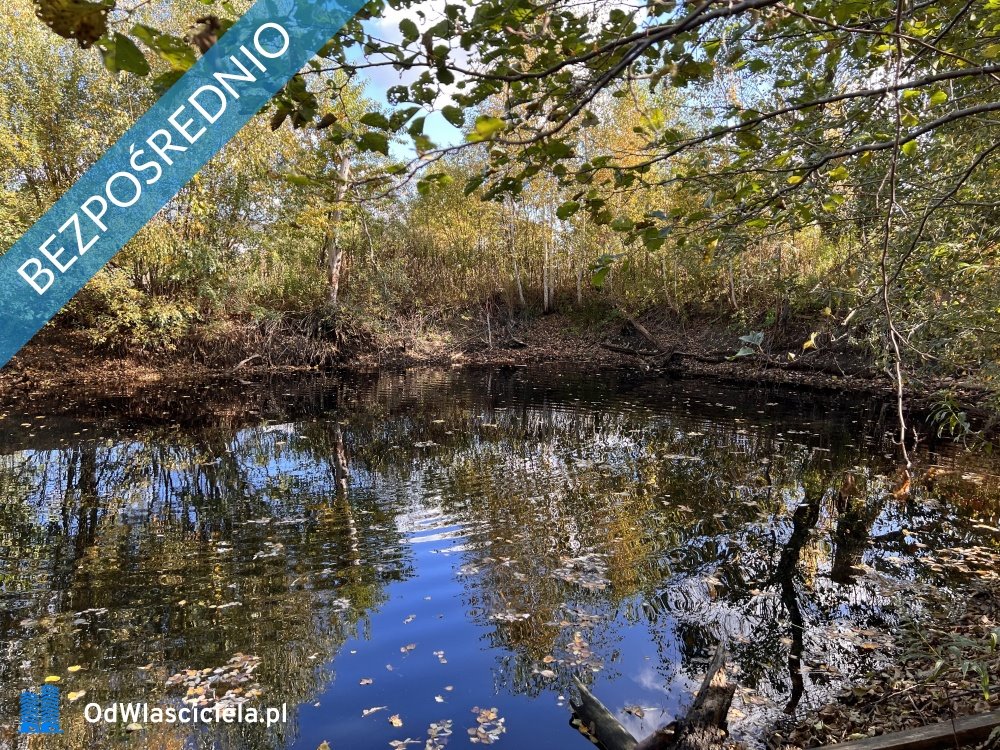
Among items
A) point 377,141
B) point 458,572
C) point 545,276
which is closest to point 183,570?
point 458,572

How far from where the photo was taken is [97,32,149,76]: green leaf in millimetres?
1208

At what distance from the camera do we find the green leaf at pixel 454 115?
1.52 meters

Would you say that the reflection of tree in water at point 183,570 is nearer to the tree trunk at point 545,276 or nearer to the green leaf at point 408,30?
the green leaf at point 408,30

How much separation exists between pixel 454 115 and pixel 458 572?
14.3ft

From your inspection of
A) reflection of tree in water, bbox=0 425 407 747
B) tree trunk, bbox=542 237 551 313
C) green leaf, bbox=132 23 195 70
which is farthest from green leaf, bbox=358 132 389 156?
tree trunk, bbox=542 237 551 313

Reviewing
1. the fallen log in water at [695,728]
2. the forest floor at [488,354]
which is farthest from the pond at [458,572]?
the forest floor at [488,354]

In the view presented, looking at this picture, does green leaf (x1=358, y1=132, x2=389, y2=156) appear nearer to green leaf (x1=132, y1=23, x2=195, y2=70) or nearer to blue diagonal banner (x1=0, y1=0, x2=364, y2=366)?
green leaf (x1=132, y1=23, x2=195, y2=70)

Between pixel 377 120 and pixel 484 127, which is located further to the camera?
pixel 377 120

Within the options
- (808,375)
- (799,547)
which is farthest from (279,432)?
(808,375)

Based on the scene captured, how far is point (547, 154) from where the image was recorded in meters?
1.82

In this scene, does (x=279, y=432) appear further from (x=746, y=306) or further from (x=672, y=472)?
(x=746, y=306)

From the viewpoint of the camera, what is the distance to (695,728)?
2877mm

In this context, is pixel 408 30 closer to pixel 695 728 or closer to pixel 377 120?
pixel 377 120

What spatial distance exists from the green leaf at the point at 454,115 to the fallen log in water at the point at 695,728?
2.90 metres
